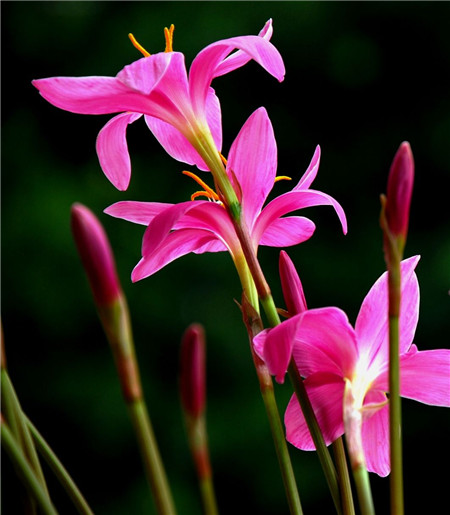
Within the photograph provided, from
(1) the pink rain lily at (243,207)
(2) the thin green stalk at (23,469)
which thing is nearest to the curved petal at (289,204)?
(1) the pink rain lily at (243,207)

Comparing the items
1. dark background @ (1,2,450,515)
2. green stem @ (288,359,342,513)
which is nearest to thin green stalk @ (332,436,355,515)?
green stem @ (288,359,342,513)

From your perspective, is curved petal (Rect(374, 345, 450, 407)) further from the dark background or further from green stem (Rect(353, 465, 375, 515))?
the dark background

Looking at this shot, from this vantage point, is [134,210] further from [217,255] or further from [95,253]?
[217,255]

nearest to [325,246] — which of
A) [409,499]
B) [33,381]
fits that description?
[409,499]

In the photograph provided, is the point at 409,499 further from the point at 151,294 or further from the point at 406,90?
the point at 406,90

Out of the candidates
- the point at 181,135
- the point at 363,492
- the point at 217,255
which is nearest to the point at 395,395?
the point at 363,492

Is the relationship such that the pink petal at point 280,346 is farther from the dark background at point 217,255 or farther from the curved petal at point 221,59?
the dark background at point 217,255
